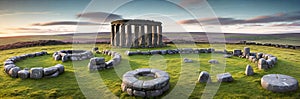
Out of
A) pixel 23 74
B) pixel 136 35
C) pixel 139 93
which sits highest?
pixel 136 35

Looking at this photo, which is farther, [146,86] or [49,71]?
[49,71]

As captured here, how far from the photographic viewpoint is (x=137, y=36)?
2650 centimetres

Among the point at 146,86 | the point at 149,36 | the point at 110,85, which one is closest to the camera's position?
the point at 146,86

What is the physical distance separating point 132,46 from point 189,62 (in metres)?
12.5

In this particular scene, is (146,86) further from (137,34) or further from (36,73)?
(137,34)

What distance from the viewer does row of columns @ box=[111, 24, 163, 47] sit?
2602cm

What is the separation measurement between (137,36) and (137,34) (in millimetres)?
267

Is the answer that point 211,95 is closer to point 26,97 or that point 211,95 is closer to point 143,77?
point 143,77

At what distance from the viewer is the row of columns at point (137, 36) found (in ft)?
85.4

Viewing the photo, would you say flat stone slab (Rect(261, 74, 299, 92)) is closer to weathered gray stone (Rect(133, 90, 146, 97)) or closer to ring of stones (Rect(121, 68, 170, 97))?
ring of stones (Rect(121, 68, 170, 97))

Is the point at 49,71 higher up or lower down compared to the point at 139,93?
higher up

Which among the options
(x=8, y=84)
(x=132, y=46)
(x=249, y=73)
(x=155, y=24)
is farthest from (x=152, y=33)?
(x=8, y=84)

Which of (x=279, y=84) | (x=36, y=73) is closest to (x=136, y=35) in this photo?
(x=36, y=73)

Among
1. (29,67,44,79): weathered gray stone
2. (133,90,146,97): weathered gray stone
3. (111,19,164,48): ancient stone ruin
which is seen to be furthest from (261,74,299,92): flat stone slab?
(111,19,164,48): ancient stone ruin
